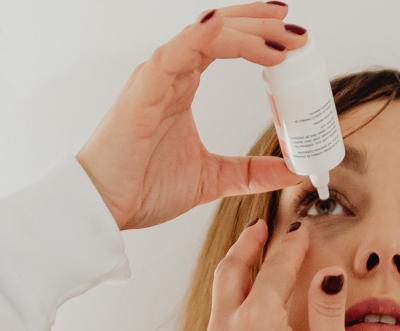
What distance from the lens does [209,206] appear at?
1596 mm

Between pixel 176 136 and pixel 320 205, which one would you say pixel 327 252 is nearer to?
pixel 320 205

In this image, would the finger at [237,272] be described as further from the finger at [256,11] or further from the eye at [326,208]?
the finger at [256,11]

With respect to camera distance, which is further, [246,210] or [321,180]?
[246,210]

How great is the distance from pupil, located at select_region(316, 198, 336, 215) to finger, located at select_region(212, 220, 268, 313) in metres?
0.18

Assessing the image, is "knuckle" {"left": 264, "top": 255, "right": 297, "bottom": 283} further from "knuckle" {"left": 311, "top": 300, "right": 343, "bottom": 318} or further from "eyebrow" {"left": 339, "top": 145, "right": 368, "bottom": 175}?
"eyebrow" {"left": 339, "top": 145, "right": 368, "bottom": 175}

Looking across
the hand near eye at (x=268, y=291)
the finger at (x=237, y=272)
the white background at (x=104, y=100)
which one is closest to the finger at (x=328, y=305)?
the hand near eye at (x=268, y=291)

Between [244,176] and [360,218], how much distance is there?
193 millimetres

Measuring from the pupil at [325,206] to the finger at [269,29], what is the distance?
370 millimetres

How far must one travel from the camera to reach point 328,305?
2.65 ft

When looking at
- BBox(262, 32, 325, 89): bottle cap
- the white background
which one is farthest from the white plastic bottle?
the white background

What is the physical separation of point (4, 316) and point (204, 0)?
2.97 ft

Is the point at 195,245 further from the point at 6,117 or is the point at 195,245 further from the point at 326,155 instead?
the point at 326,155

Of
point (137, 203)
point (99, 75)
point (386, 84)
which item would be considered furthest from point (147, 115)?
point (99, 75)

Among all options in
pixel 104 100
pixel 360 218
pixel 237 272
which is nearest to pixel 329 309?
pixel 237 272
